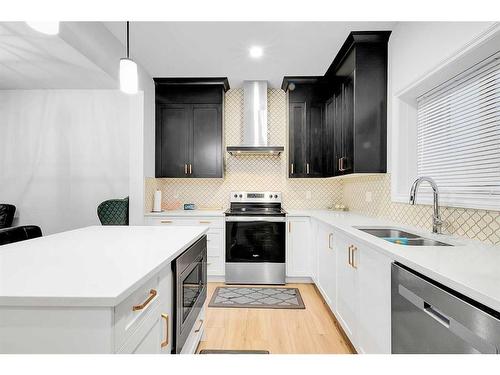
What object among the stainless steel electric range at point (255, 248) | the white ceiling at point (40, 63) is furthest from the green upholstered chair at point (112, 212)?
the white ceiling at point (40, 63)

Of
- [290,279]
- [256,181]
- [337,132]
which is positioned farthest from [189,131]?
[290,279]

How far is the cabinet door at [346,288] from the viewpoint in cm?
191

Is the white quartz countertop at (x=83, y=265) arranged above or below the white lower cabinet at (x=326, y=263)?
above

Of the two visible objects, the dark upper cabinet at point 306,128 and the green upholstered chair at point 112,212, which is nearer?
the green upholstered chair at point 112,212

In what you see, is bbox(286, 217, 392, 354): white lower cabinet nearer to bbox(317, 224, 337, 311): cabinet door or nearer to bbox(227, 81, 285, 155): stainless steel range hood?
bbox(317, 224, 337, 311): cabinet door

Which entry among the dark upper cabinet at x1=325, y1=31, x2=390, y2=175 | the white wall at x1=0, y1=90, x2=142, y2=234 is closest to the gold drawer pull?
the dark upper cabinet at x1=325, y1=31, x2=390, y2=175

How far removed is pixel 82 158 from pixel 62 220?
1011 millimetres

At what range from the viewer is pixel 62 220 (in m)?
4.21

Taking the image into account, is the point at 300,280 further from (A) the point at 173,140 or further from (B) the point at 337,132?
(A) the point at 173,140

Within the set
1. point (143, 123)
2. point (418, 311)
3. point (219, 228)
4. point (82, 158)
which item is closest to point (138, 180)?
point (143, 123)

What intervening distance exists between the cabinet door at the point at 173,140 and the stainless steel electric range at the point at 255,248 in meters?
1.03

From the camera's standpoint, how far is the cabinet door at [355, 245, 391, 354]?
142 centimetres

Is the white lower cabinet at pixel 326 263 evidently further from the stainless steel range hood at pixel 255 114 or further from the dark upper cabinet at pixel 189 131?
the dark upper cabinet at pixel 189 131

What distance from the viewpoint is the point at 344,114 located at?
2.91m
